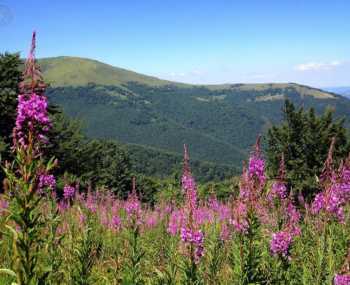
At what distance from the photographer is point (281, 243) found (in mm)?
5172

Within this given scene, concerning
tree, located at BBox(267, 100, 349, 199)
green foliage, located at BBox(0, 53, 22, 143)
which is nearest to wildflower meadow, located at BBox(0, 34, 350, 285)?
green foliage, located at BBox(0, 53, 22, 143)

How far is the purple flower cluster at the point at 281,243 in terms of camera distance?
5.16 meters

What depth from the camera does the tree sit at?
146 feet

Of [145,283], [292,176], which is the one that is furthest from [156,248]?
[292,176]

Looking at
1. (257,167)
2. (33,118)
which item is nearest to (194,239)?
(257,167)

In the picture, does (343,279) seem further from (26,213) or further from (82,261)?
(82,261)

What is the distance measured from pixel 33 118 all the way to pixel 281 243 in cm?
356

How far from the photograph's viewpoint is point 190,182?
14.0 feet

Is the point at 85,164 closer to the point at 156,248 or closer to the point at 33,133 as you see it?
the point at 156,248

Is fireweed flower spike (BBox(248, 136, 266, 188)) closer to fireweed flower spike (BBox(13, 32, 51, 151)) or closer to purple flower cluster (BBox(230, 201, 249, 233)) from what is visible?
purple flower cluster (BBox(230, 201, 249, 233))

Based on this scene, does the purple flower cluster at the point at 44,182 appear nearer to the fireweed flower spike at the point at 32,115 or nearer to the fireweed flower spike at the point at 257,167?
the fireweed flower spike at the point at 32,115

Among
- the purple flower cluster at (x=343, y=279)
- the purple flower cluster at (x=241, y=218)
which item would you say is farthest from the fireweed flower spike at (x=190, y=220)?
the purple flower cluster at (x=343, y=279)

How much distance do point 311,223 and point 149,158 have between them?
184 metres

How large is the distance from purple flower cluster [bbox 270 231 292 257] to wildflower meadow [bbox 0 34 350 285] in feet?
0.04
